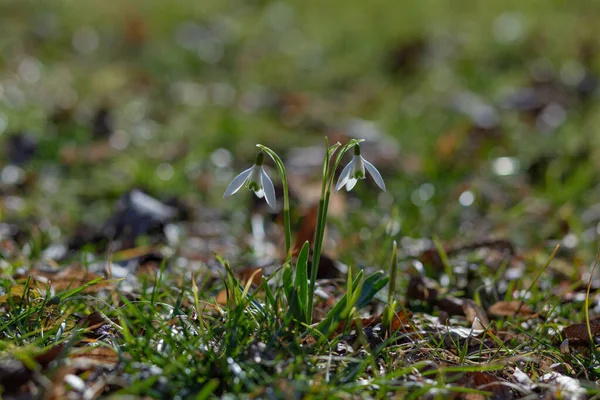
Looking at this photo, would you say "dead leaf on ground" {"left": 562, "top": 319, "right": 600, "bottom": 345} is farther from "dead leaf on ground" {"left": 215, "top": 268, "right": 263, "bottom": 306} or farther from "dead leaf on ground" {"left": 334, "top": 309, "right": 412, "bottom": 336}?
"dead leaf on ground" {"left": 215, "top": 268, "right": 263, "bottom": 306}

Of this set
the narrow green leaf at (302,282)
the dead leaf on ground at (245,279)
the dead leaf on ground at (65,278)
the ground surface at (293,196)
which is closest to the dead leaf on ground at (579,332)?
the ground surface at (293,196)

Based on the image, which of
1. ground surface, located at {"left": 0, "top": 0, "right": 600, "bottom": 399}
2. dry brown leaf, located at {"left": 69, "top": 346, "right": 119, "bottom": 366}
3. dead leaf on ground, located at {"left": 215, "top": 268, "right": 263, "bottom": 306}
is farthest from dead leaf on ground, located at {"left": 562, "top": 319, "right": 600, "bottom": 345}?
dry brown leaf, located at {"left": 69, "top": 346, "right": 119, "bottom": 366}

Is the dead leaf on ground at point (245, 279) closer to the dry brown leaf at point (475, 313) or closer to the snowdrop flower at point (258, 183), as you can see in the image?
the snowdrop flower at point (258, 183)

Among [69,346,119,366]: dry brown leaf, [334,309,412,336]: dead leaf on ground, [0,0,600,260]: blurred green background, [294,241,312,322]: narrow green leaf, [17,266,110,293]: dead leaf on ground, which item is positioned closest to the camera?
[69,346,119,366]: dry brown leaf

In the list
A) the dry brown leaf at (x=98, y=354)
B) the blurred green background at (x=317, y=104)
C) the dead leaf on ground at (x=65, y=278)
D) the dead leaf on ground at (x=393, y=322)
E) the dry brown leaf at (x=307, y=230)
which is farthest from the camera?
the blurred green background at (x=317, y=104)

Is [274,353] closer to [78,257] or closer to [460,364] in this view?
[460,364]

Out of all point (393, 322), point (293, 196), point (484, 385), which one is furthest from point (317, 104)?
point (484, 385)
